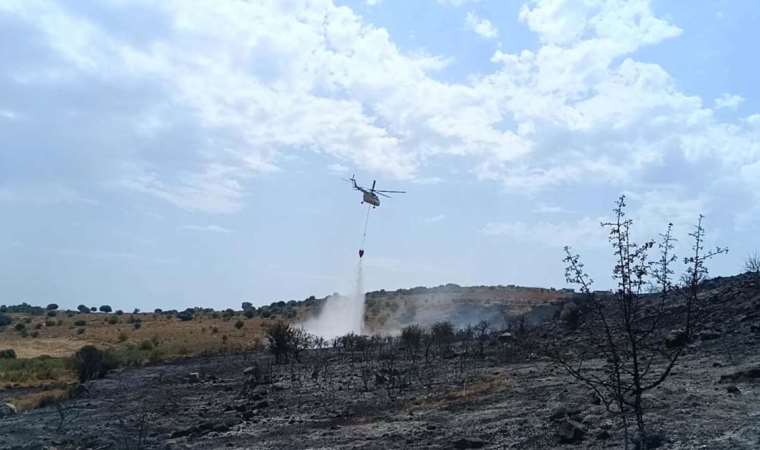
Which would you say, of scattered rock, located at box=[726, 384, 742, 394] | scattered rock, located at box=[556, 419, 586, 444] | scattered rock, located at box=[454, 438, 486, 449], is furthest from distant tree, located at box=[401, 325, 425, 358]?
scattered rock, located at box=[556, 419, 586, 444]

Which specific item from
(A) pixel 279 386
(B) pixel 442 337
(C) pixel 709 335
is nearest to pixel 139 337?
(B) pixel 442 337

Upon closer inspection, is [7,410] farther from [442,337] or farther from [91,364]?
[442,337]

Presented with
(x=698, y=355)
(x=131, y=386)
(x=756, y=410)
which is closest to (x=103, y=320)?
(x=131, y=386)

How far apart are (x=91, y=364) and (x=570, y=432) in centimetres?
3085

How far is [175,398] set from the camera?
2706 cm

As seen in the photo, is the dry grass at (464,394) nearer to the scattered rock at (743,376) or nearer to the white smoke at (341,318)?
the scattered rock at (743,376)

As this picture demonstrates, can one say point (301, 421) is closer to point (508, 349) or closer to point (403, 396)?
point (403, 396)

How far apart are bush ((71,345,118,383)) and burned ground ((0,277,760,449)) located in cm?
310

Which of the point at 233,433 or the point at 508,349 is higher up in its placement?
the point at 508,349

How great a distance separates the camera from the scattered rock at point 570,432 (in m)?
14.1

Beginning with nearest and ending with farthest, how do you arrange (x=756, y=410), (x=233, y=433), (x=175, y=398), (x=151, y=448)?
(x=756, y=410)
(x=151, y=448)
(x=233, y=433)
(x=175, y=398)

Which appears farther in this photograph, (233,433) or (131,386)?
(131,386)

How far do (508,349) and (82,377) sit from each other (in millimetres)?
22728

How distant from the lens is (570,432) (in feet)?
46.6
